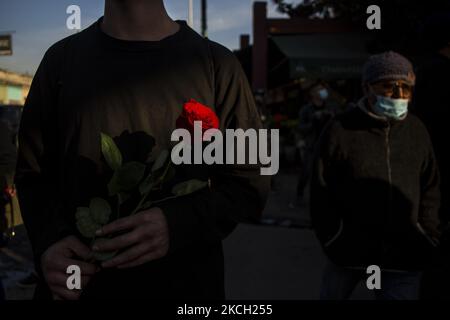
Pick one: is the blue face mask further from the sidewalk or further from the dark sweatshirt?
the sidewalk

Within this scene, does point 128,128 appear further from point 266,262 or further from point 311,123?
point 311,123

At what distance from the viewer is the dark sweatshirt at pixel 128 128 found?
3.74 feet

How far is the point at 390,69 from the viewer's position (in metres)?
2.23

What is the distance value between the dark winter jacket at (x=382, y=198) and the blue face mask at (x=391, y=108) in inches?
1.5

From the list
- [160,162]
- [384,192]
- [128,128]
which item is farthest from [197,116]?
[384,192]

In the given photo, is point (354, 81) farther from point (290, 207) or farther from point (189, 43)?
point (189, 43)

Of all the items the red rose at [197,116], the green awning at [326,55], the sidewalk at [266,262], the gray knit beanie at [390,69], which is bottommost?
the sidewalk at [266,262]

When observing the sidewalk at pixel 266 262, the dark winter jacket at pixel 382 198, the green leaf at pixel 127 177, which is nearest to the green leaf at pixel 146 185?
the green leaf at pixel 127 177

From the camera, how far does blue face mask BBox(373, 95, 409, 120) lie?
2234 millimetres

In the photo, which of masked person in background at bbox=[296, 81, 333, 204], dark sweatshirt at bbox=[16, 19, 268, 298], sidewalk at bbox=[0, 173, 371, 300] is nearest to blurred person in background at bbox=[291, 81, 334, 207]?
masked person in background at bbox=[296, 81, 333, 204]

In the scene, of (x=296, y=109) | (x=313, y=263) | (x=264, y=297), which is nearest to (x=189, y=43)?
(x=264, y=297)

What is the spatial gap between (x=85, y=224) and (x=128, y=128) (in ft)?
0.87

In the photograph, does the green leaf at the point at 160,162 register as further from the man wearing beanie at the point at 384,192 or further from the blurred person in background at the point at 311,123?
the blurred person in background at the point at 311,123

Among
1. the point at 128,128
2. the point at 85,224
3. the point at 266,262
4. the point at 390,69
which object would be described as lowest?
the point at 266,262
